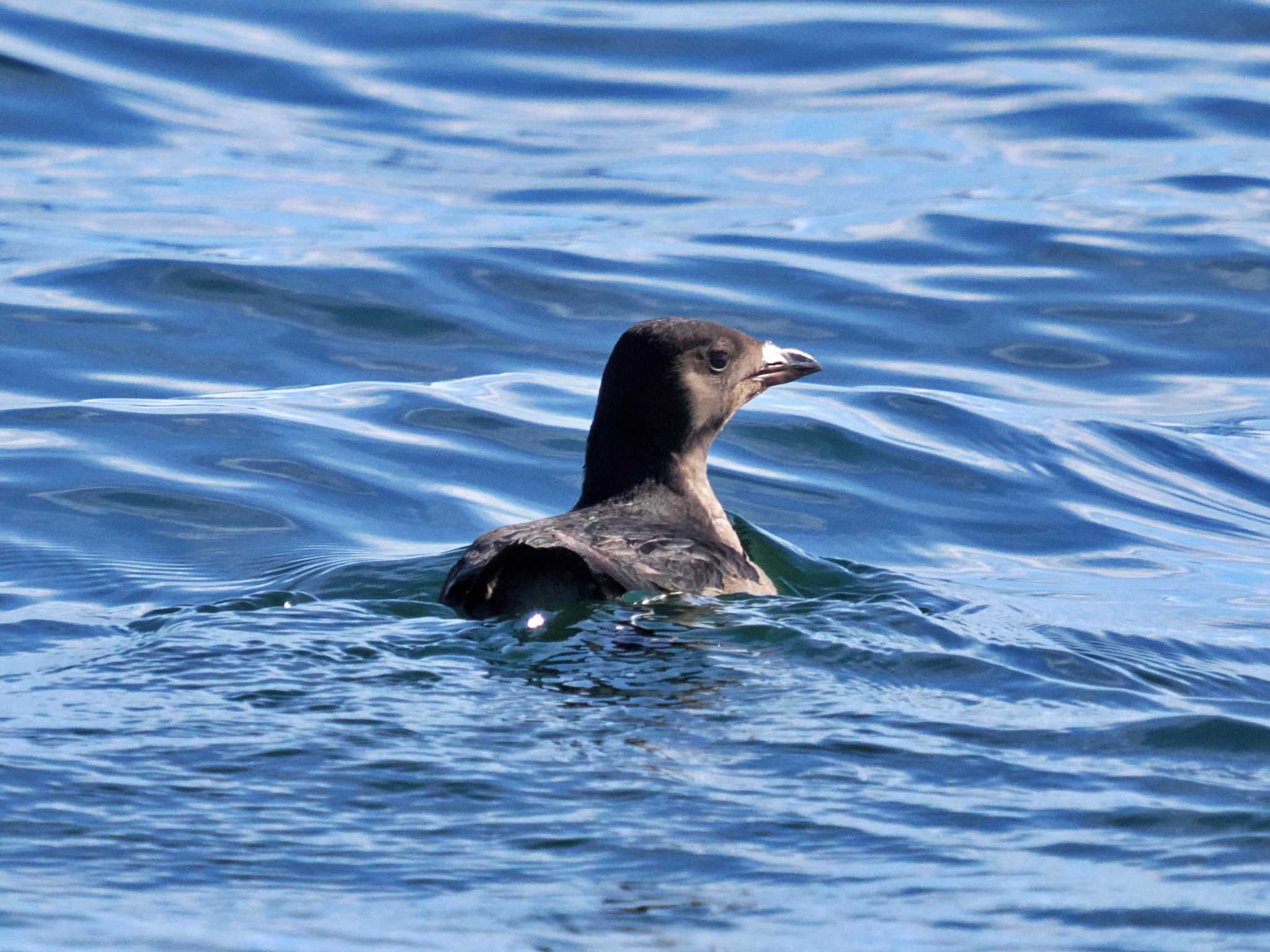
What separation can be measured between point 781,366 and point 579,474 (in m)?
1.84

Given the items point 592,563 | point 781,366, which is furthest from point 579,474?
point 592,563

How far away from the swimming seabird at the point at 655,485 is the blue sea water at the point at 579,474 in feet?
0.49

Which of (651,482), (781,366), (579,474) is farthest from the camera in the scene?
(579,474)

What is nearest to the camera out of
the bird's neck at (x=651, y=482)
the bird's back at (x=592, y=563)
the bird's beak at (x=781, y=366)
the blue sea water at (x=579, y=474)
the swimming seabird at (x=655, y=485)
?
the blue sea water at (x=579, y=474)

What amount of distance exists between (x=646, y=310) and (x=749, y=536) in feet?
13.9

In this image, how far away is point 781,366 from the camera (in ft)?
25.6

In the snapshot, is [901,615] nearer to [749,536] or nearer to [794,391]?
[749,536]

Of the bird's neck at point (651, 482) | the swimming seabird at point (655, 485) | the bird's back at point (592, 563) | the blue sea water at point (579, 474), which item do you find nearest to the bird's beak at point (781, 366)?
the swimming seabird at point (655, 485)

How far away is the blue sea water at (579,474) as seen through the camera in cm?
442

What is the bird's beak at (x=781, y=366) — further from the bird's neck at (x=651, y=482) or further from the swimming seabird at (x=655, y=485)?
the bird's neck at (x=651, y=482)

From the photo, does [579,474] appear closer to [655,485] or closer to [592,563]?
[655,485]

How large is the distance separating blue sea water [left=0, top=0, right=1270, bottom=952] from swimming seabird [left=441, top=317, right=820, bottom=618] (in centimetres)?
15

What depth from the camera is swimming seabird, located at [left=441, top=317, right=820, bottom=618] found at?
614 cm

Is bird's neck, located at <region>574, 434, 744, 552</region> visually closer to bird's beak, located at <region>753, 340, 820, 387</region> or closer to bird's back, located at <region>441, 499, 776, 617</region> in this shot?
bird's back, located at <region>441, 499, 776, 617</region>
